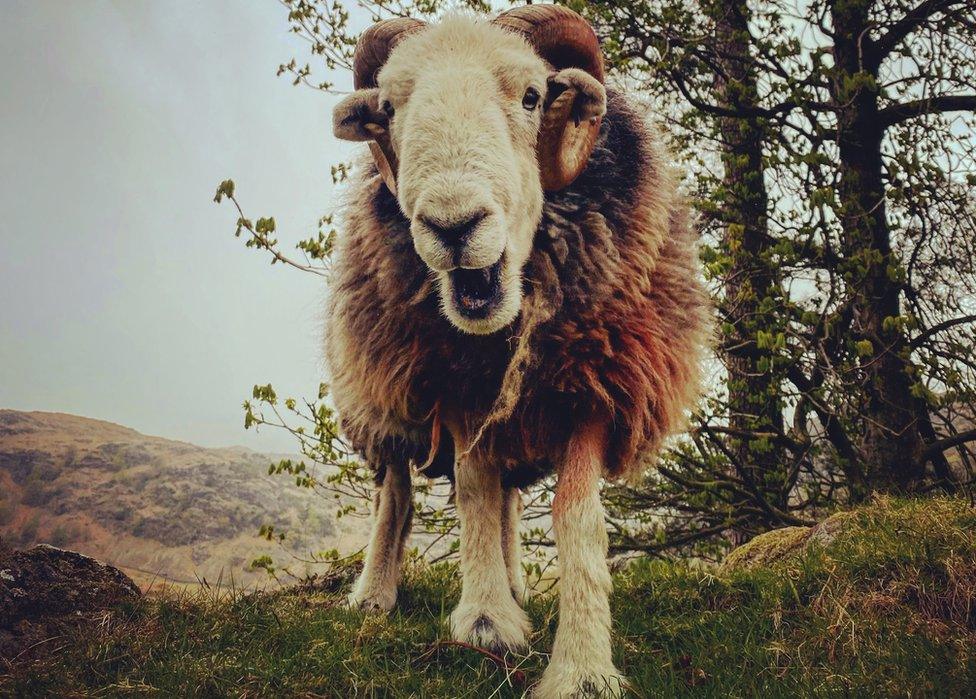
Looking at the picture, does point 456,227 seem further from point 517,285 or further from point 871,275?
point 871,275

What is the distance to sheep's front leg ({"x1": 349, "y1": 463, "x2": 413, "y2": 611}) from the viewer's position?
3.86 m

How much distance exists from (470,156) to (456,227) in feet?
1.10

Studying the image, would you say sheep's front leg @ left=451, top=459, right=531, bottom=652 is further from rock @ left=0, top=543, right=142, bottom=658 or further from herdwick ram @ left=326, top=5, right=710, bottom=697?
rock @ left=0, top=543, right=142, bottom=658

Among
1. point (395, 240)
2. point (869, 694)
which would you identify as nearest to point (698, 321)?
point (395, 240)

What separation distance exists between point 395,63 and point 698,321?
1.79m

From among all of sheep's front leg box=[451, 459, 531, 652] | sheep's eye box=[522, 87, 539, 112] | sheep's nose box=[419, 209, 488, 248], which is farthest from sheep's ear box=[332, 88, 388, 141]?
sheep's front leg box=[451, 459, 531, 652]

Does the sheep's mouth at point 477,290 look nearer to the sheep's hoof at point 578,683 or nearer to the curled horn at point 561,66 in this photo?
the curled horn at point 561,66

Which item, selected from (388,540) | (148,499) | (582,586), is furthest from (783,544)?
(148,499)

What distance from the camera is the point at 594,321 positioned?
3088 millimetres

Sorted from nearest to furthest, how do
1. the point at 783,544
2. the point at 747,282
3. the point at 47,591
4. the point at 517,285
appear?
the point at 517,285
the point at 47,591
the point at 783,544
the point at 747,282

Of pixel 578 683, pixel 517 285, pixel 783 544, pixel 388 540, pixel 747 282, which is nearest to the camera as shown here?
pixel 578 683

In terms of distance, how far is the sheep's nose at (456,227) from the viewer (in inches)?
100

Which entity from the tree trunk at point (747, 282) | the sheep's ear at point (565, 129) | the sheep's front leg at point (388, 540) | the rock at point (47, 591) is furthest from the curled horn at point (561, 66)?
the rock at point (47, 591)

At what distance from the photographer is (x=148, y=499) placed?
795 centimetres
